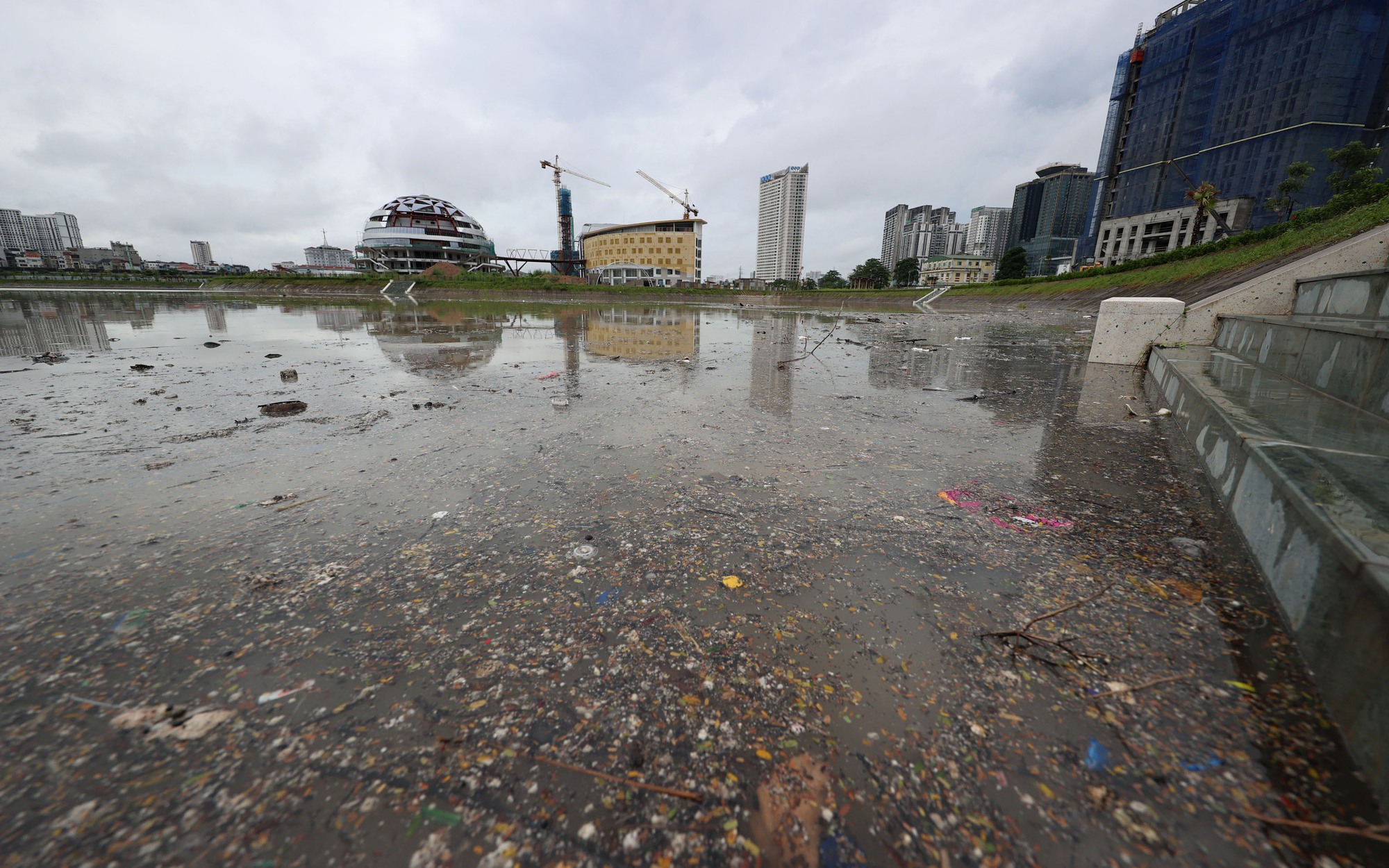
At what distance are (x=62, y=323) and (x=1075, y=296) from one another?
1650 inches

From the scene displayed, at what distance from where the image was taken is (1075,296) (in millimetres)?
27703

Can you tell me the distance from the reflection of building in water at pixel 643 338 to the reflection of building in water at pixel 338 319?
23.0 ft

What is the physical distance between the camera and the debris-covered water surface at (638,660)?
1.23 meters

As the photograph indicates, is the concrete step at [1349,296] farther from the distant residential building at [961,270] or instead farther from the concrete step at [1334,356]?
the distant residential building at [961,270]

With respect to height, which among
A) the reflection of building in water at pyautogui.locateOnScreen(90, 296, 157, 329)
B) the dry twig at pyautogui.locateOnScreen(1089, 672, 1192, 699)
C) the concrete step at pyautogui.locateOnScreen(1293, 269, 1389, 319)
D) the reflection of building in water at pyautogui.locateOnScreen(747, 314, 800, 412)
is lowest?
the dry twig at pyautogui.locateOnScreen(1089, 672, 1192, 699)

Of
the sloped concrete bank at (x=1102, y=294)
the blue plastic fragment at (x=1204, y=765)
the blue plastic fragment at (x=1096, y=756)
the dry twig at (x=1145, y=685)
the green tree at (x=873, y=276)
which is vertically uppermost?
the green tree at (x=873, y=276)

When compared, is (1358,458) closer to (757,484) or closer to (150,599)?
(757,484)

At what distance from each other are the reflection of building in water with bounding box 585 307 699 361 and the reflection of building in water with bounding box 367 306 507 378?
2348 mm

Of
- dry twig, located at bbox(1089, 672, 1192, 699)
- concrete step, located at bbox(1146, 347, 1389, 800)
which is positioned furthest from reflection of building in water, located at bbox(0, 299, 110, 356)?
concrete step, located at bbox(1146, 347, 1389, 800)

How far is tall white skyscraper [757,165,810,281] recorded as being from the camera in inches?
5374

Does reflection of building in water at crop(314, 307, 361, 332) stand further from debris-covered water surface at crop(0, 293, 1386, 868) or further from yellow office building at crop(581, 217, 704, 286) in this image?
yellow office building at crop(581, 217, 704, 286)

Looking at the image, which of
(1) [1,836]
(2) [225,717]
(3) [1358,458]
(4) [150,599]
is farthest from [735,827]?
(3) [1358,458]

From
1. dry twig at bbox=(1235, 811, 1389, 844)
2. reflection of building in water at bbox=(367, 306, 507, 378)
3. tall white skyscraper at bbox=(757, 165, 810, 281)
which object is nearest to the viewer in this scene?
dry twig at bbox=(1235, 811, 1389, 844)

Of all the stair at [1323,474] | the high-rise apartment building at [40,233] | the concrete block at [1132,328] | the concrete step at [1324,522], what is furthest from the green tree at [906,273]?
the high-rise apartment building at [40,233]
